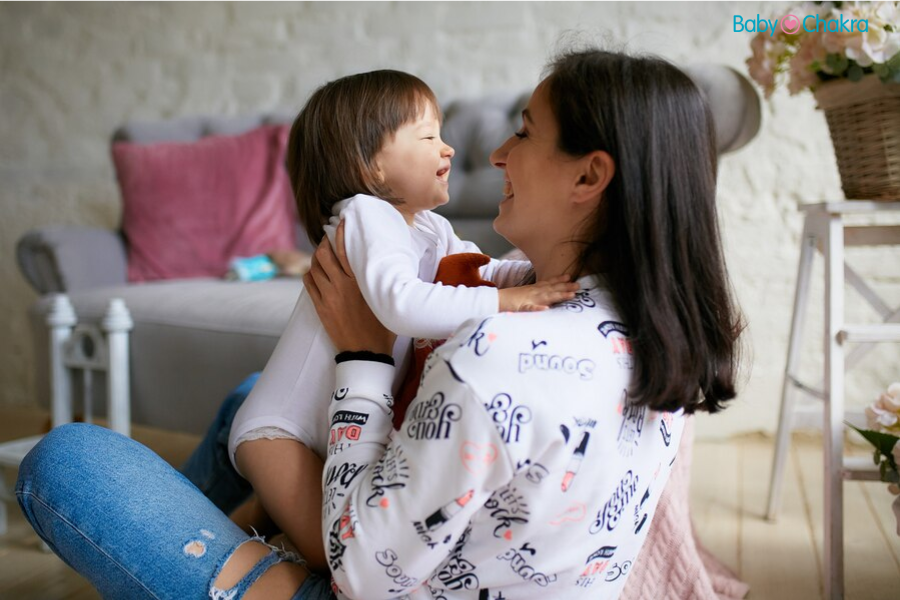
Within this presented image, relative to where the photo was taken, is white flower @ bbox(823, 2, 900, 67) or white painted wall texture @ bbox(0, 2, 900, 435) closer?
white flower @ bbox(823, 2, 900, 67)

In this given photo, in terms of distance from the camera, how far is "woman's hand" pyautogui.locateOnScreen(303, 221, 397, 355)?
40.2 inches

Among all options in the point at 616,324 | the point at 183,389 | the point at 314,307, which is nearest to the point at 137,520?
the point at 314,307

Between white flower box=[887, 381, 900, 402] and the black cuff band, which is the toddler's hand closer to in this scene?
the black cuff band

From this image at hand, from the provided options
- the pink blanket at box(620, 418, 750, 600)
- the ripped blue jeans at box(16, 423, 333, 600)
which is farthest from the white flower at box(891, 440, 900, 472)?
the ripped blue jeans at box(16, 423, 333, 600)

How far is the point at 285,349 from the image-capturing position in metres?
1.11

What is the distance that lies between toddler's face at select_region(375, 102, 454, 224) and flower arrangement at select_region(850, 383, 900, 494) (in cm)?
89

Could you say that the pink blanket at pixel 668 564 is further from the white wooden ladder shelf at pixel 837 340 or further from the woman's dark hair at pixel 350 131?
the woman's dark hair at pixel 350 131

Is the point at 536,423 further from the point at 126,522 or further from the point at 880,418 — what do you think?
the point at 880,418

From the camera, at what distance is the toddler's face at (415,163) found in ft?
3.85

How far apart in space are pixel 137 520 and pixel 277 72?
9.08 feet

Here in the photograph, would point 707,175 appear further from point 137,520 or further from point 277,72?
point 277,72

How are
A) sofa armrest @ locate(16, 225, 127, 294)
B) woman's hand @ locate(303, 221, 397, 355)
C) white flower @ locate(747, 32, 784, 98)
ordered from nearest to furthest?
Answer: 1. woman's hand @ locate(303, 221, 397, 355)
2. white flower @ locate(747, 32, 784, 98)
3. sofa armrest @ locate(16, 225, 127, 294)

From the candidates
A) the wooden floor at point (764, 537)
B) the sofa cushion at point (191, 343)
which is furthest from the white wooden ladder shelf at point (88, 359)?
the wooden floor at point (764, 537)

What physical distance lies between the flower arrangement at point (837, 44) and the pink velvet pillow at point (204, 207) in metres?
1.59
